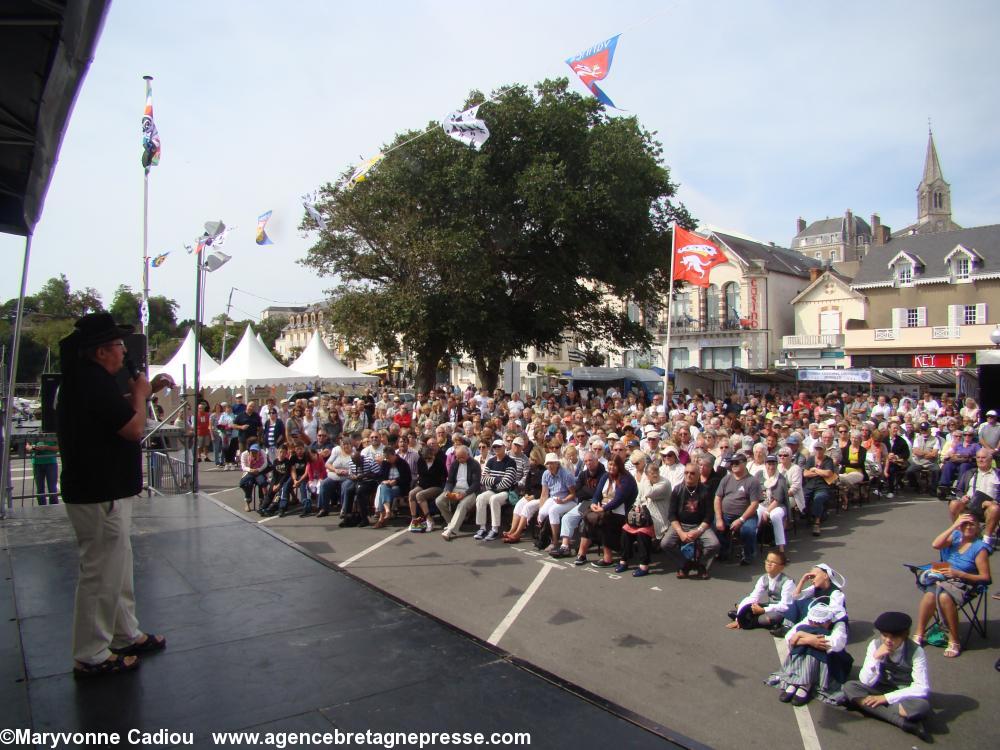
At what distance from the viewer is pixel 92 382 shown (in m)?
3.34

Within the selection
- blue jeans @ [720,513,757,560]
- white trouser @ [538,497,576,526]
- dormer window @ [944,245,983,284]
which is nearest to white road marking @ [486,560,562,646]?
white trouser @ [538,497,576,526]

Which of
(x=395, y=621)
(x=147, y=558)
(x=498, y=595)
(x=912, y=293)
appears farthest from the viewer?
(x=912, y=293)

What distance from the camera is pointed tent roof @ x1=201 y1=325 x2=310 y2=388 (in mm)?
19719

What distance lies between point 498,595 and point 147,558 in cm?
323

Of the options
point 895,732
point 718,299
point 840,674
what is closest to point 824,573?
point 840,674

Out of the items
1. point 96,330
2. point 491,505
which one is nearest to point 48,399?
point 491,505

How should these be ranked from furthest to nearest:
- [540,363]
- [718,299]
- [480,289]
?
[540,363] → [718,299] → [480,289]

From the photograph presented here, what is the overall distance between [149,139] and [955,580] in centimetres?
1554

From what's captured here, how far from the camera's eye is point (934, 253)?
39.4 meters

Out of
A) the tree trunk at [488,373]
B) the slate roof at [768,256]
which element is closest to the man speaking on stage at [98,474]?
the tree trunk at [488,373]

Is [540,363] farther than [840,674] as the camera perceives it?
Yes

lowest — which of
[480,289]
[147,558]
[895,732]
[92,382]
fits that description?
[895,732]

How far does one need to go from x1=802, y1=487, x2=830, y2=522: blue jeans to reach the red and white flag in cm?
618

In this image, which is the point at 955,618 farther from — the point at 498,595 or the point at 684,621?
the point at 498,595
